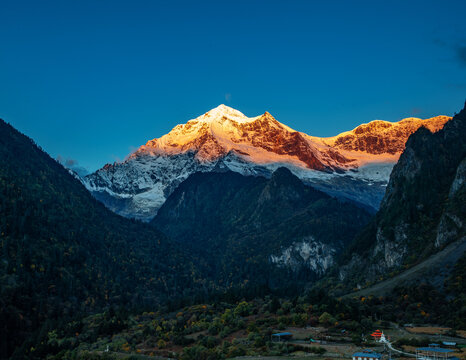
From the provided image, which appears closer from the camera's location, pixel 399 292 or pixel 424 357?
pixel 424 357

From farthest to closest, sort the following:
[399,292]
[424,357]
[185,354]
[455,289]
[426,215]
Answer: [426,215] < [399,292] < [455,289] < [185,354] < [424,357]

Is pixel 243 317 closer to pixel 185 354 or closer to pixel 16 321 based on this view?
pixel 185 354

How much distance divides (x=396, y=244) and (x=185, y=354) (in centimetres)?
12266

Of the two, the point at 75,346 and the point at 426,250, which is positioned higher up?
the point at 426,250

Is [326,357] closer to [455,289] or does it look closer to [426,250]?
[455,289]

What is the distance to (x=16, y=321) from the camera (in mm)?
171250

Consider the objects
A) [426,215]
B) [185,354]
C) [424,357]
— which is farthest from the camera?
[426,215]

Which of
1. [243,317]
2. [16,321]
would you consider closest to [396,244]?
[243,317]

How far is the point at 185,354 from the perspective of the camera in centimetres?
10162

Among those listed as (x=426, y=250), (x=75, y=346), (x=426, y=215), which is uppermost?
(x=426, y=215)

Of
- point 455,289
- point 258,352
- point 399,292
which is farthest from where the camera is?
point 399,292

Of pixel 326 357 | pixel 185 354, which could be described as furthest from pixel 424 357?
pixel 185 354

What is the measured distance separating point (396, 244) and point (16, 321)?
14173cm

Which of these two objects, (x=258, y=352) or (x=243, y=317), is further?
(x=243, y=317)
